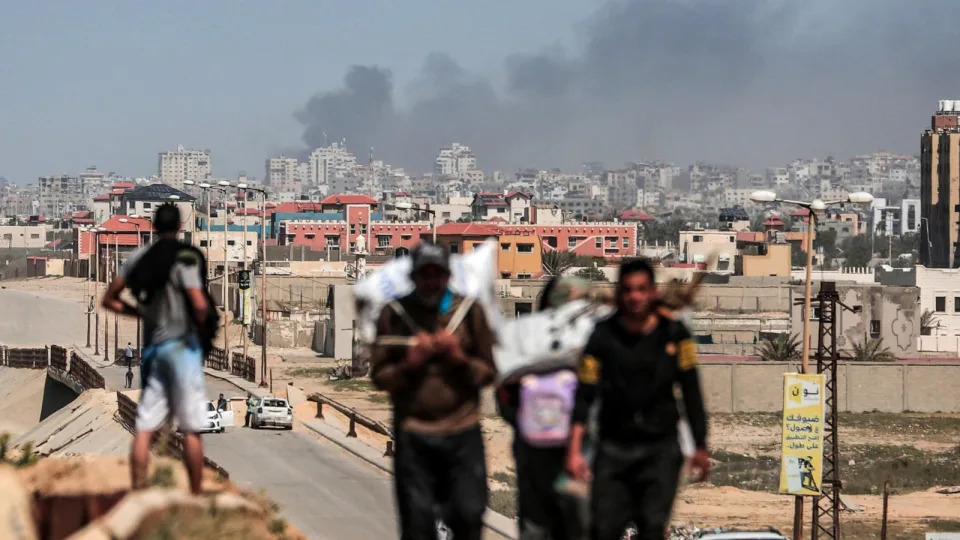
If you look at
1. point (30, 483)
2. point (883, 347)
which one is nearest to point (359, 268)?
point (883, 347)

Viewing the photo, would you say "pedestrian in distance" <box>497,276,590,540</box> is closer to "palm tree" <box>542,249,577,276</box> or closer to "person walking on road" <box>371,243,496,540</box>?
"person walking on road" <box>371,243,496,540</box>

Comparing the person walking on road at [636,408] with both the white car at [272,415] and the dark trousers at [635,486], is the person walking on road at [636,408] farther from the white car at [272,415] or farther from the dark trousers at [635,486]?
the white car at [272,415]

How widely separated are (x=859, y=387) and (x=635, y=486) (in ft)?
170

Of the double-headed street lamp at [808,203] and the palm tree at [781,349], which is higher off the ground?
the double-headed street lamp at [808,203]

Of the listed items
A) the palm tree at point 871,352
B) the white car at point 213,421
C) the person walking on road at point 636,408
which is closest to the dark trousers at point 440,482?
the person walking on road at point 636,408

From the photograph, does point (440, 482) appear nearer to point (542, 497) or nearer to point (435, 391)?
point (435, 391)

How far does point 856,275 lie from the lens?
113250 mm

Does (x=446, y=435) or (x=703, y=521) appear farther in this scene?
(x=703, y=521)

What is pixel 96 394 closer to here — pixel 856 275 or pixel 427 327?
pixel 427 327

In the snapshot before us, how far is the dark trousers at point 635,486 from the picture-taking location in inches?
317

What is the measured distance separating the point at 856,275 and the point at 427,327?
107656 mm

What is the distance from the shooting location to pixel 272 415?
4050cm

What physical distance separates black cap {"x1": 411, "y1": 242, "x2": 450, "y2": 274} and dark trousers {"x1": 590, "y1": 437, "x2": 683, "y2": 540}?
1.09m

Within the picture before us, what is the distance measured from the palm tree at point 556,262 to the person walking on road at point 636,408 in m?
105
